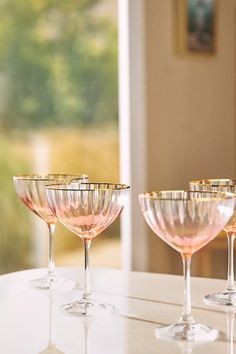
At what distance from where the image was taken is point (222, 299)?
119cm

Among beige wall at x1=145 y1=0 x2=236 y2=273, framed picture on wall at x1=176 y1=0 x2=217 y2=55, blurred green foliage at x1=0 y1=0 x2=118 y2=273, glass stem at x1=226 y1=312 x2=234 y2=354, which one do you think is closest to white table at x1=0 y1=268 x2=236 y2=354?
glass stem at x1=226 y1=312 x2=234 y2=354

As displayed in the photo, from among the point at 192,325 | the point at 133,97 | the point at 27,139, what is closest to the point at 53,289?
the point at 192,325

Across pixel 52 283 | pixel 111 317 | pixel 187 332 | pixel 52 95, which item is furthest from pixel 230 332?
pixel 52 95

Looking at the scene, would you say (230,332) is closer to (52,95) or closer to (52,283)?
(52,283)

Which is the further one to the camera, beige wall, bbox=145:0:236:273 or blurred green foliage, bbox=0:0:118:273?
beige wall, bbox=145:0:236:273

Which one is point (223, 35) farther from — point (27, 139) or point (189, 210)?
point (189, 210)

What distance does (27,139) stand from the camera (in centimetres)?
341

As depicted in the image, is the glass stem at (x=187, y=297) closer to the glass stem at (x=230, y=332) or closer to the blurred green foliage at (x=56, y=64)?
the glass stem at (x=230, y=332)

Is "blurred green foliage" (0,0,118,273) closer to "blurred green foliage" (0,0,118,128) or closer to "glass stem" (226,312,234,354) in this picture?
"blurred green foliage" (0,0,118,128)

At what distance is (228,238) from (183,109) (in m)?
2.55

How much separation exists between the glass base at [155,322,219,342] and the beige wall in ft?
8.61

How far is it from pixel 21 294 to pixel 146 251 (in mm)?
2407

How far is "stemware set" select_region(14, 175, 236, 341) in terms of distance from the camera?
3.14ft

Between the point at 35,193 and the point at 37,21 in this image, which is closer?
the point at 35,193
